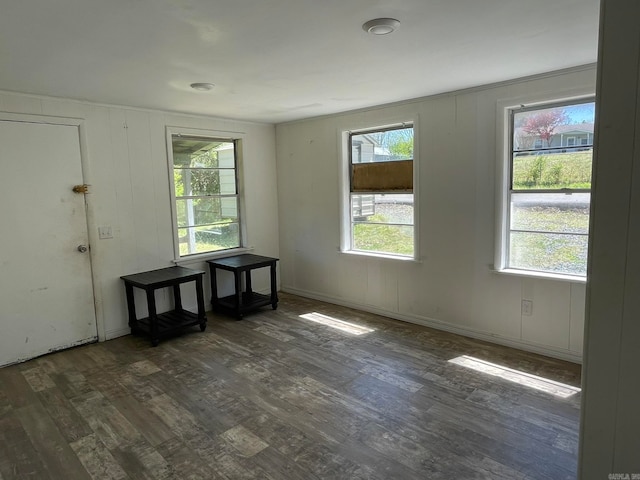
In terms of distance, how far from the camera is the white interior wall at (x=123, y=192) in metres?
3.93

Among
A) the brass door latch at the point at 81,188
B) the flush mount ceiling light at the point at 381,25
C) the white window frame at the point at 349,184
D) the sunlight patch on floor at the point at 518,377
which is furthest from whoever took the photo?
the white window frame at the point at 349,184

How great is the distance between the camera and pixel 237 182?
5293 mm

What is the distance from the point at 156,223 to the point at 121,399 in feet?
6.72

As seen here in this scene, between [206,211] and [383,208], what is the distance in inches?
86.0

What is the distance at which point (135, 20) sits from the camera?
205 centimetres

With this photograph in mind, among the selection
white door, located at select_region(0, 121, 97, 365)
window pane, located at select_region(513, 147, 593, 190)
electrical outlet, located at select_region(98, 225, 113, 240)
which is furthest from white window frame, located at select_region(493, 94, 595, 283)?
white door, located at select_region(0, 121, 97, 365)

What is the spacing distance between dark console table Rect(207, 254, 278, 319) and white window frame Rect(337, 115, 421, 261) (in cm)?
97

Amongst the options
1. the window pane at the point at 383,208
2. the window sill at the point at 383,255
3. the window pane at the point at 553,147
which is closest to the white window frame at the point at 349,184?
the window sill at the point at 383,255

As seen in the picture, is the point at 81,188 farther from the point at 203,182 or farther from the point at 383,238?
the point at 383,238

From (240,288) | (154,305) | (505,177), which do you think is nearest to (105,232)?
(154,305)

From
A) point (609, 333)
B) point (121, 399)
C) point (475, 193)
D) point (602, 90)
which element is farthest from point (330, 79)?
point (121, 399)

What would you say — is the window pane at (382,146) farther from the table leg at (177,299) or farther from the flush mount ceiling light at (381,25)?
the table leg at (177,299)

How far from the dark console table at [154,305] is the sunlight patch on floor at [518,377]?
2655 millimetres

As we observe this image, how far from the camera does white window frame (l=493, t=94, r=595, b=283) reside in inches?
131
